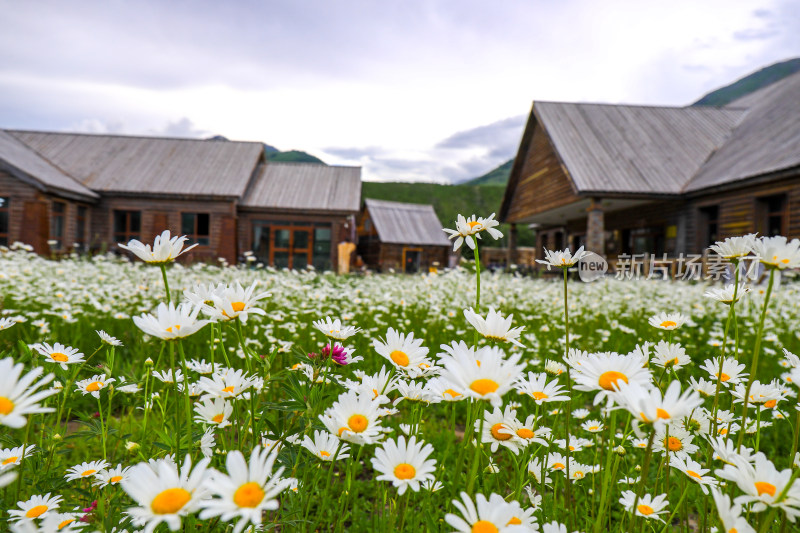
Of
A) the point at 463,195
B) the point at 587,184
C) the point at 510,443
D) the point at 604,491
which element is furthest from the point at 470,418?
the point at 463,195

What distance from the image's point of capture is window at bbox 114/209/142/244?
19344mm

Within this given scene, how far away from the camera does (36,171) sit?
53.1 ft

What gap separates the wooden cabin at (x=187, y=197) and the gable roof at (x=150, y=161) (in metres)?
0.04

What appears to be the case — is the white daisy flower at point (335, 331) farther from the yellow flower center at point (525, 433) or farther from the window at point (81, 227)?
the window at point (81, 227)

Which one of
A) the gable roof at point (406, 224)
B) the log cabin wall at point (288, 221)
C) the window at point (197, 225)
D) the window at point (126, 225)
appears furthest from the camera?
the gable roof at point (406, 224)

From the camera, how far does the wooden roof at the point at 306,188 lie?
65.7 ft

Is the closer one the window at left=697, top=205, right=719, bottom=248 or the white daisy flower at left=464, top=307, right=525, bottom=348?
the white daisy flower at left=464, top=307, right=525, bottom=348

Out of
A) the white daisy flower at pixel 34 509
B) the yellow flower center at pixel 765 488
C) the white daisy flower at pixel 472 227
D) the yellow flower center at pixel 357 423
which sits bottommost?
the white daisy flower at pixel 34 509

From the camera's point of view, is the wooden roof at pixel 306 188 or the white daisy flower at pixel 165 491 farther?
the wooden roof at pixel 306 188

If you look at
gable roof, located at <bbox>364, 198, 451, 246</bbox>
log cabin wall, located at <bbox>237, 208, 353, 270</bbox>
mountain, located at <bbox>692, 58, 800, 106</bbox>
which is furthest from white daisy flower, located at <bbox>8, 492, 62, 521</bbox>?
mountain, located at <bbox>692, 58, 800, 106</bbox>

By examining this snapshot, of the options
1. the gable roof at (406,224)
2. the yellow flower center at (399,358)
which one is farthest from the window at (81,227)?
the yellow flower center at (399,358)

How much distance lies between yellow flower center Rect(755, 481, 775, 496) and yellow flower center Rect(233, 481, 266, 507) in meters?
0.84

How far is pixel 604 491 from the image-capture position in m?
1.07

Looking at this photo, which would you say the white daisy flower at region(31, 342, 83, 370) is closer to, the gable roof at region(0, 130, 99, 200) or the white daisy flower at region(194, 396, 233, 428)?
the white daisy flower at region(194, 396, 233, 428)
